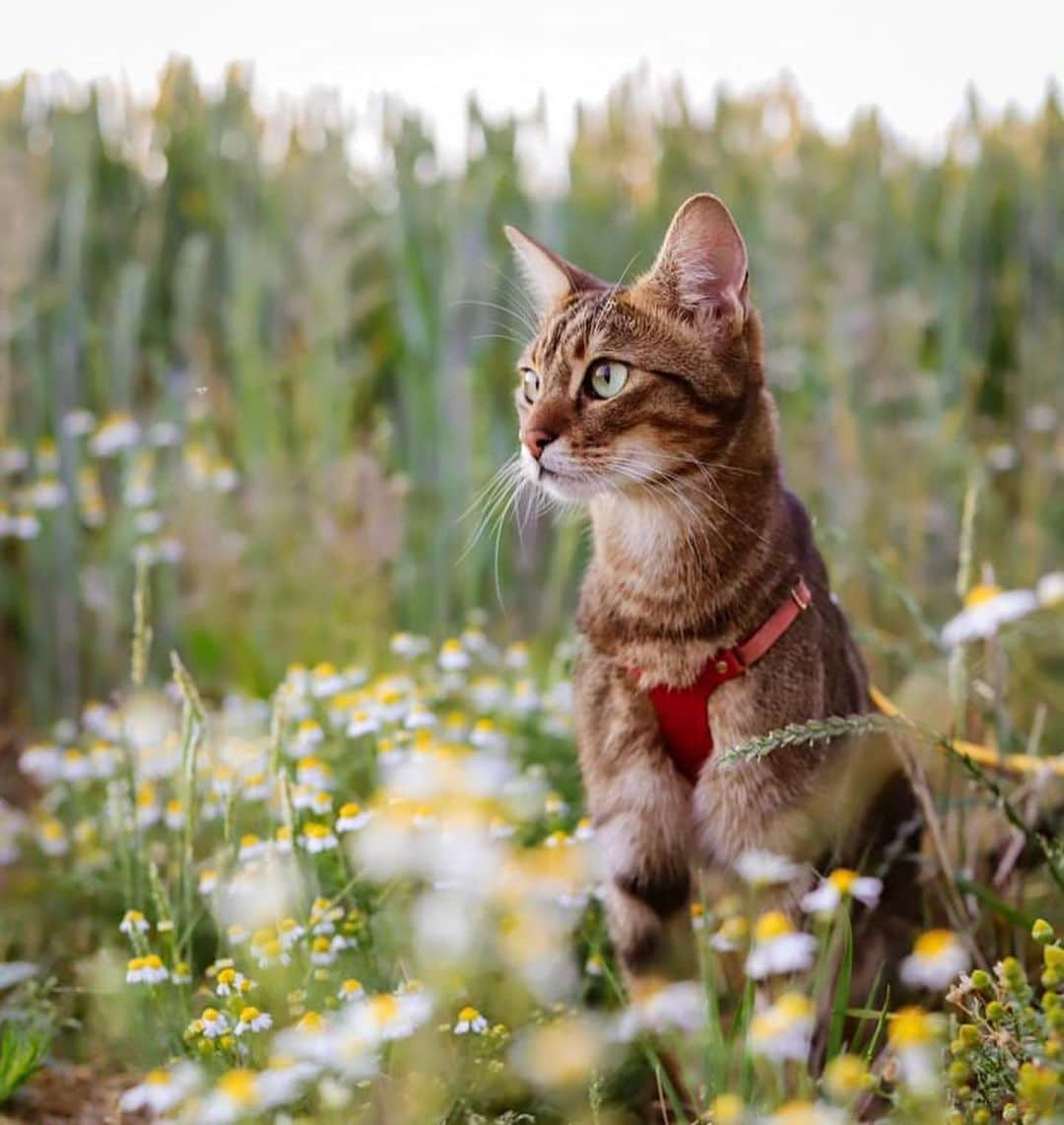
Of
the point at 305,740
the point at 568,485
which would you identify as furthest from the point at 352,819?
the point at 568,485

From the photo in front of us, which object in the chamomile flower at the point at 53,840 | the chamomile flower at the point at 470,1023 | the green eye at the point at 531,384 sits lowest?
the chamomile flower at the point at 53,840

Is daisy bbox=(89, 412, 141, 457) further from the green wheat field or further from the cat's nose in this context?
the cat's nose

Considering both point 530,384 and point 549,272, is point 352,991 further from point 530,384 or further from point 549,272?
point 549,272

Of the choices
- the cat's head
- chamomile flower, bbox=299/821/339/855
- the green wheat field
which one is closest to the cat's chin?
the cat's head

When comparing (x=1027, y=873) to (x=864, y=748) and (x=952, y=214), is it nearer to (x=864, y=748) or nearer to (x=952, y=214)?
(x=864, y=748)

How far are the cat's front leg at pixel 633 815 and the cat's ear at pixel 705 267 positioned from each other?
531 mm

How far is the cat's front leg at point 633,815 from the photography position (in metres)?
2.21

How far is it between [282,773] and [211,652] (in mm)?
2282

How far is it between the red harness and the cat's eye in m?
0.44

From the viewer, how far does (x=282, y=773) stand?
85.0 inches

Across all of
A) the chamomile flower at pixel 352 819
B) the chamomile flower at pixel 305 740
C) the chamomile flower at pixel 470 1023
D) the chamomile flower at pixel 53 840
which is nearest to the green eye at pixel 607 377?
the chamomile flower at pixel 352 819

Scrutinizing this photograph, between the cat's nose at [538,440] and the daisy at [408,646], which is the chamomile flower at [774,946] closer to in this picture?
the cat's nose at [538,440]

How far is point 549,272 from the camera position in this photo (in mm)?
2379

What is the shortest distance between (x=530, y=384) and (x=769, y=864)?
0.79 m
